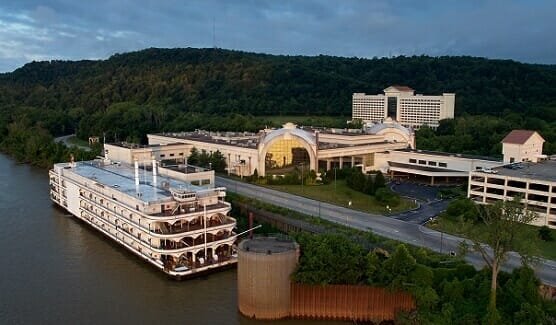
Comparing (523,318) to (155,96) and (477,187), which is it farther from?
(155,96)

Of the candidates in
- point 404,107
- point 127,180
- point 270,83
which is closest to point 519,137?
point 127,180

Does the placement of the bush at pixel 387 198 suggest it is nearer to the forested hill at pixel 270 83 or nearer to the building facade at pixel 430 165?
the building facade at pixel 430 165

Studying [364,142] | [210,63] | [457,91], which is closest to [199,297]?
[364,142]

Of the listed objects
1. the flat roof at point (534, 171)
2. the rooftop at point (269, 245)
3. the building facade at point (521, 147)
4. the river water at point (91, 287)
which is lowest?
the river water at point (91, 287)

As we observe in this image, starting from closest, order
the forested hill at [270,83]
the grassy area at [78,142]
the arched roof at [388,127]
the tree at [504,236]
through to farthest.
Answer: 1. the tree at [504,236]
2. the arched roof at [388,127]
3. the grassy area at [78,142]
4. the forested hill at [270,83]

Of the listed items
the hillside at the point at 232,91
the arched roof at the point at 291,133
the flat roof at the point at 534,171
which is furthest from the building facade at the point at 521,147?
the hillside at the point at 232,91

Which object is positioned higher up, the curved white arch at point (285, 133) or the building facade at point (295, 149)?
the curved white arch at point (285, 133)
